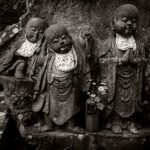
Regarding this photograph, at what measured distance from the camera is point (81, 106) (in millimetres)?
4891

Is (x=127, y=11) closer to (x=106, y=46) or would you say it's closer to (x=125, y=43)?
(x=125, y=43)

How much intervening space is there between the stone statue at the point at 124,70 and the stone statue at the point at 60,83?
36cm

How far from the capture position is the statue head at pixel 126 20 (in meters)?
4.77

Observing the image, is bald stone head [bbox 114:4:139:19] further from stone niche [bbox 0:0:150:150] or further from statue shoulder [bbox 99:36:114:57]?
stone niche [bbox 0:0:150:150]

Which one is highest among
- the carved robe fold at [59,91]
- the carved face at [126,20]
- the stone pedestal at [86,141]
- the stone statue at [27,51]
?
the carved face at [126,20]

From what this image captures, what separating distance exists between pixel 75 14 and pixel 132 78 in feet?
4.14

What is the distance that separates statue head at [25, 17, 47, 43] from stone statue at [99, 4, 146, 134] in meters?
0.90

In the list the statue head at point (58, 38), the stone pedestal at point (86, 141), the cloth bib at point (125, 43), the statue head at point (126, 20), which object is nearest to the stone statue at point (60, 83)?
the statue head at point (58, 38)

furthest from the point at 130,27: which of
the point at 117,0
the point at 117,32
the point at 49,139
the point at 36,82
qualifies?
the point at 49,139

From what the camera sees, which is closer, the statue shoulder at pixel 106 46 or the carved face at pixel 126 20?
the carved face at pixel 126 20

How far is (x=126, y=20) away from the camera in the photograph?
479 centimetres

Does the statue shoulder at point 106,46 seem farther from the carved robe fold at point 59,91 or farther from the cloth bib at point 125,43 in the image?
the carved robe fold at point 59,91

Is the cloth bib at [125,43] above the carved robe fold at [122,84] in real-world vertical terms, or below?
above

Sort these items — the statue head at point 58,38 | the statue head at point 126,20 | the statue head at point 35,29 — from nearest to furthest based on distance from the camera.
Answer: the statue head at point 58,38, the statue head at point 126,20, the statue head at point 35,29
